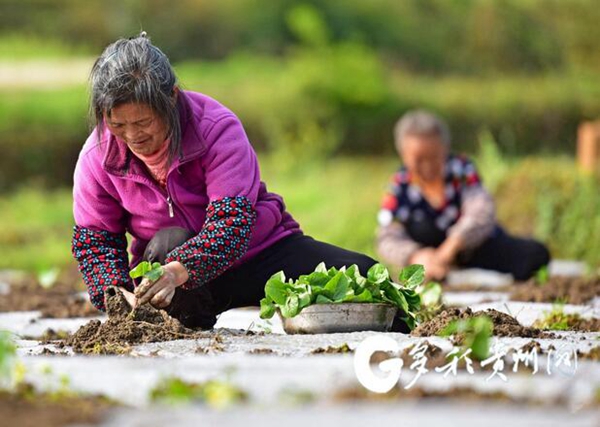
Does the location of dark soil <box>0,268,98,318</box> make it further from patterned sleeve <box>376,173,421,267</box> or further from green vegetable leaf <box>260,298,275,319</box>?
green vegetable leaf <box>260,298,275,319</box>

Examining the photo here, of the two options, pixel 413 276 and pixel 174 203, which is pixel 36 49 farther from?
pixel 413 276

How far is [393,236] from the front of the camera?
7844 mm

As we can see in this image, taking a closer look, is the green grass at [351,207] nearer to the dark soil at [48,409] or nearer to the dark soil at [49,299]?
the dark soil at [49,299]

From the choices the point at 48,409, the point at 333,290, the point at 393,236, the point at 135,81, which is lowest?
the point at 48,409

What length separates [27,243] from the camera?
489 inches

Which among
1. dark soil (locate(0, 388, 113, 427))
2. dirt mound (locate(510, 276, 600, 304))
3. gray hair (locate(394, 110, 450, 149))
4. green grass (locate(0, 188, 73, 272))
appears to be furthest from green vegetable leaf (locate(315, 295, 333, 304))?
green grass (locate(0, 188, 73, 272))

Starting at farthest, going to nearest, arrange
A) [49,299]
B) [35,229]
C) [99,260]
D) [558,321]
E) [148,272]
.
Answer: [35,229], [49,299], [558,321], [99,260], [148,272]

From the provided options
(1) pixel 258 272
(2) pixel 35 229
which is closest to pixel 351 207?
(2) pixel 35 229

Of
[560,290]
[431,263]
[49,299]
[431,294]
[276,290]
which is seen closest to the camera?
[276,290]

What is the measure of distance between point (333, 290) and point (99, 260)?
0.95 meters

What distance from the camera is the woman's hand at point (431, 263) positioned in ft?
25.1

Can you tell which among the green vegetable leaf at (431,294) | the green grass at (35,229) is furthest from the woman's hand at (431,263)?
the green grass at (35,229)

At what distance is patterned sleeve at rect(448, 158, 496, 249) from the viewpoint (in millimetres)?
7680

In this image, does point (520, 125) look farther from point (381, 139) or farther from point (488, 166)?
point (488, 166)
